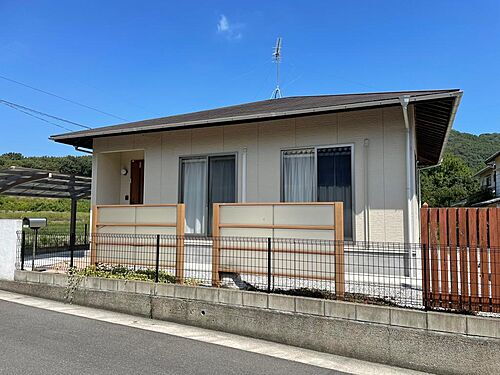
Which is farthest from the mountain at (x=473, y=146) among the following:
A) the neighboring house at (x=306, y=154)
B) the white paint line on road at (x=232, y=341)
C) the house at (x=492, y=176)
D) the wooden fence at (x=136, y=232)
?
the white paint line on road at (x=232, y=341)

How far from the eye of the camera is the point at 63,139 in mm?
9289

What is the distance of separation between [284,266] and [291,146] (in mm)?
2634

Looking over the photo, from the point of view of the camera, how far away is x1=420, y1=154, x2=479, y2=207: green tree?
4069 centimetres

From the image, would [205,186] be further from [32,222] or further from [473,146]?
[473,146]

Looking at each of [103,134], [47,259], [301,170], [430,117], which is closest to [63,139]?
[103,134]

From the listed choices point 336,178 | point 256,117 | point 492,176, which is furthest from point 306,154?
point 492,176

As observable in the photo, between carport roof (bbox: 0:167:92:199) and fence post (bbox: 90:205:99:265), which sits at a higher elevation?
carport roof (bbox: 0:167:92:199)

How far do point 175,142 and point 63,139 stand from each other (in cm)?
306

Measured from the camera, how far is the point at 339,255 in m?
5.14

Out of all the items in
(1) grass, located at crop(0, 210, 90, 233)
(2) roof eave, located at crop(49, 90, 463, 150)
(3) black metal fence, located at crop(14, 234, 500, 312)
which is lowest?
(3) black metal fence, located at crop(14, 234, 500, 312)

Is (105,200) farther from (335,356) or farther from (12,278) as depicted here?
(335,356)

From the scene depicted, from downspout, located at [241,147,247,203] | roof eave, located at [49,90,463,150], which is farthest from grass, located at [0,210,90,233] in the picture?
downspout, located at [241,147,247,203]

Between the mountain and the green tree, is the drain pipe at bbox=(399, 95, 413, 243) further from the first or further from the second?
the mountain

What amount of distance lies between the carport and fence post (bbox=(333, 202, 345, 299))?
7.86m
